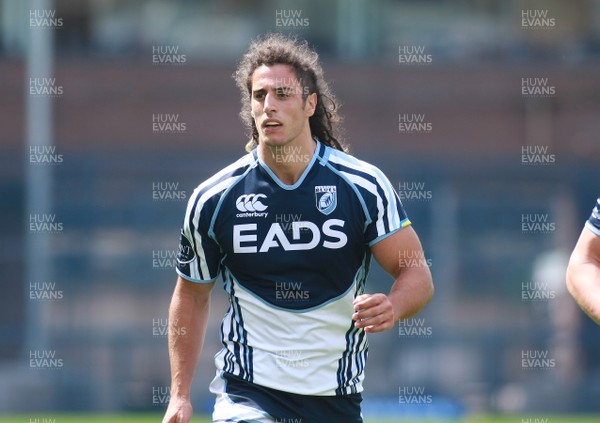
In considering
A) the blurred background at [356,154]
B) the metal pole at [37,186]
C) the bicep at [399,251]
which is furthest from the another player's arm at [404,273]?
the metal pole at [37,186]

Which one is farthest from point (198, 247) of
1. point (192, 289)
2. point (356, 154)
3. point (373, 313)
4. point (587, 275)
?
point (356, 154)

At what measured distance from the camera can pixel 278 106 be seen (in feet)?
19.6

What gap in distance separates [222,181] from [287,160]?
0.34 meters

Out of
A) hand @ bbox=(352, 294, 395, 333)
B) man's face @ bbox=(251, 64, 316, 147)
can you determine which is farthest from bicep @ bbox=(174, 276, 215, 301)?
hand @ bbox=(352, 294, 395, 333)

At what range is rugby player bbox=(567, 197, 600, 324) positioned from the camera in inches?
210

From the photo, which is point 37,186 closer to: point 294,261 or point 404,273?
point 294,261

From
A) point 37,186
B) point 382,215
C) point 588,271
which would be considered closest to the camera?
point 588,271

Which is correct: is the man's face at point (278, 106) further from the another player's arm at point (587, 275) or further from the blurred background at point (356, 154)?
the blurred background at point (356, 154)

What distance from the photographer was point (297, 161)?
6078mm

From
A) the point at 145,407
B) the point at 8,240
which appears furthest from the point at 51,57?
the point at 145,407

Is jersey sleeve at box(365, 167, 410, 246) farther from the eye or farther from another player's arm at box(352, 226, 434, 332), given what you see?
the eye

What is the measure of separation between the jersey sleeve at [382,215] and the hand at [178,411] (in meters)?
1.16

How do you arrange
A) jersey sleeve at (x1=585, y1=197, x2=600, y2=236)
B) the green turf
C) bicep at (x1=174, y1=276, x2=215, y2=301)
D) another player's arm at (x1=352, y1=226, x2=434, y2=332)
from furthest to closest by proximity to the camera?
1. the green turf
2. bicep at (x1=174, y1=276, x2=215, y2=301)
3. another player's arm at (x1=352, y1=226, x2=434, y2=332)
4. jersey sleeve at (x1=585, y1=197, x2=600, y2=236)

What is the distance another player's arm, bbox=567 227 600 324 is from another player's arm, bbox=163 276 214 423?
1.78 m
